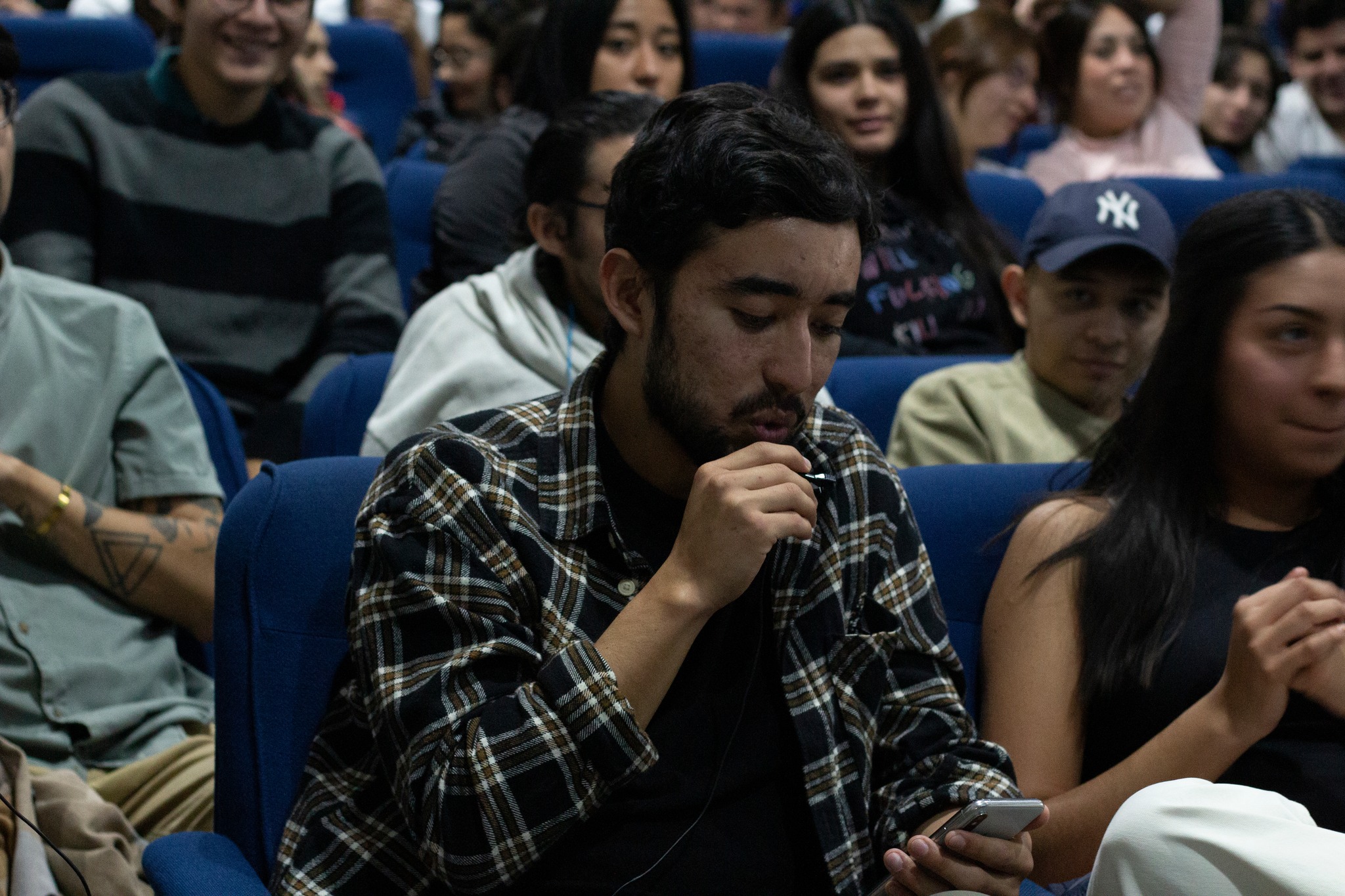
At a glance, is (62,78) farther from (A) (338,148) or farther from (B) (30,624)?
(B) (30,624)

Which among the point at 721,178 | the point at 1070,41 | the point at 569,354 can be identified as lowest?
the point at 569,354

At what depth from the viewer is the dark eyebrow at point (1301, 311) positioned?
5.12 ft

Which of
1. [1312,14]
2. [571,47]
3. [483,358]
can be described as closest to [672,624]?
[483,358]

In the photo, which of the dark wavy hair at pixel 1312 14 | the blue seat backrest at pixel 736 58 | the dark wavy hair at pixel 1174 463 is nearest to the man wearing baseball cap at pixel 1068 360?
the dark wavy hair at pixel 1174 463

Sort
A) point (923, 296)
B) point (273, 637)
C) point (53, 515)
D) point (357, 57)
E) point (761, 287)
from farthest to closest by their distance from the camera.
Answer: point (357, 57)
point (923, 296)
point (53, 515)
point (273, 637)
point (761, 287)

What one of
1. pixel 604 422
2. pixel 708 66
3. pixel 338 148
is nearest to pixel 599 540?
pixel 604 422

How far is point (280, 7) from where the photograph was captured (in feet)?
9.04

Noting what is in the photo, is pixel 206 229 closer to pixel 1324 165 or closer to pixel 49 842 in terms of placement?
pixel 49 842

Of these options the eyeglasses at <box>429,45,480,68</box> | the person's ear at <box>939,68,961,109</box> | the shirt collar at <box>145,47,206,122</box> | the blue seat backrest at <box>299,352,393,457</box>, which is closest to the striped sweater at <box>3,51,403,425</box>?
the shirt collar at <box>145,47,206,122</box>

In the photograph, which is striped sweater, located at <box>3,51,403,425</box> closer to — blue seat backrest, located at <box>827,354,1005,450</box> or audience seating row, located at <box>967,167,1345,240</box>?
blue seat backrest, located at <box>827,354,1005,450</box>

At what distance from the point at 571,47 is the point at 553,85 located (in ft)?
0.31

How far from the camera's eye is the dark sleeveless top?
4.84 ft

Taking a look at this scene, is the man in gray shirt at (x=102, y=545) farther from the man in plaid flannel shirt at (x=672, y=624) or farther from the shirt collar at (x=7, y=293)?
the man in plaid flannel shirt at (x=672, y=624)

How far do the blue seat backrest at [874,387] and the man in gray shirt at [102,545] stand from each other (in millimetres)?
912
